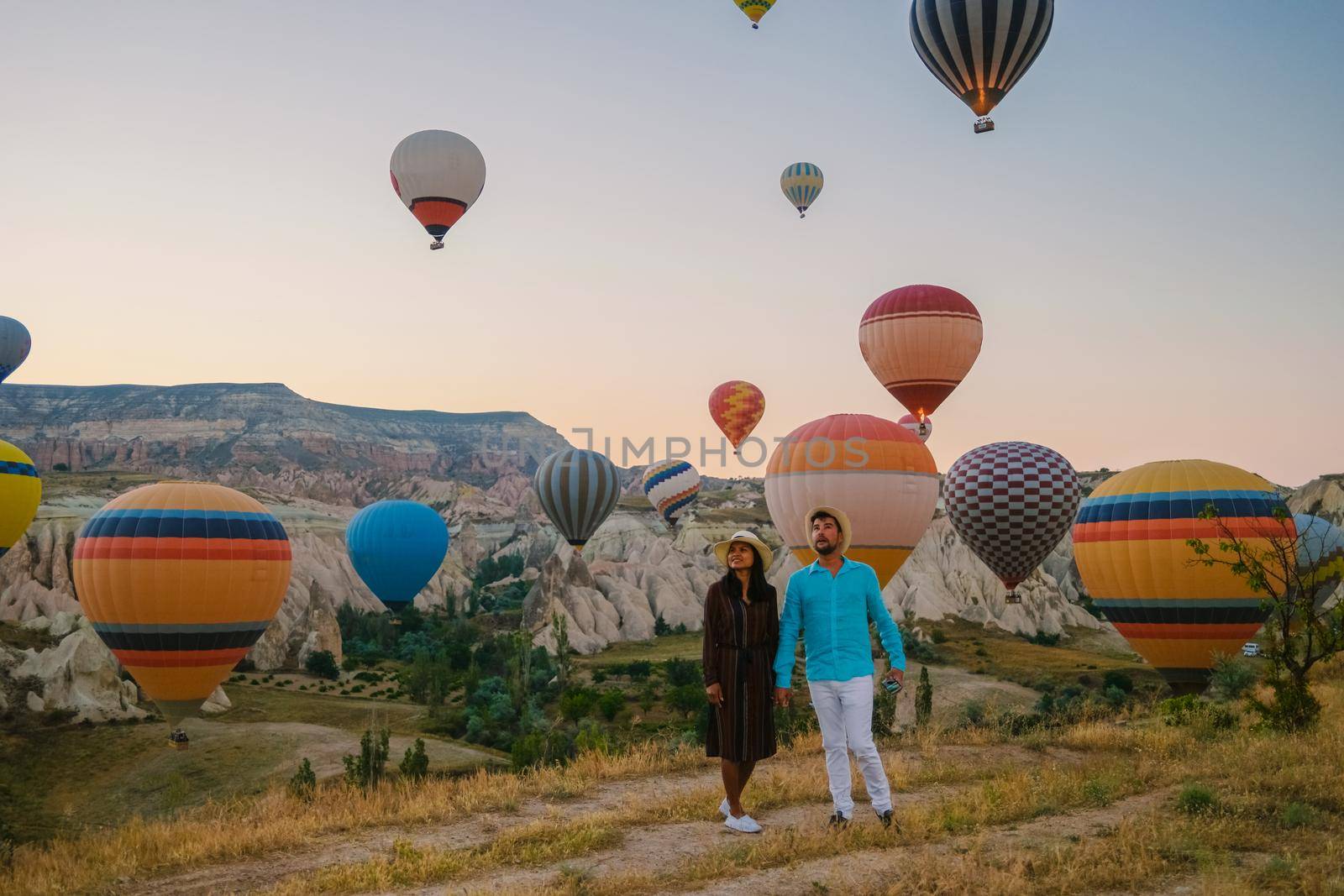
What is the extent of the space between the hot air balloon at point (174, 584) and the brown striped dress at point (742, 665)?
1732cm

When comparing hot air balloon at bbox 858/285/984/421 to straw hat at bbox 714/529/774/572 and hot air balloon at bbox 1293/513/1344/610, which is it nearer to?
hot air balloon at bbox 1293/513/1344/610

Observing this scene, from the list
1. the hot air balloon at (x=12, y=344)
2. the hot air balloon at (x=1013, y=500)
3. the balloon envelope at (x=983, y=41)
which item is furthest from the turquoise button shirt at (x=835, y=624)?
the hot air balloon at (x=12, y=344)

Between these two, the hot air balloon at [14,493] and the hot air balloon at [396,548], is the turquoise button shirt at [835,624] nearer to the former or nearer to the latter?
the hot air balloon at [14,493]

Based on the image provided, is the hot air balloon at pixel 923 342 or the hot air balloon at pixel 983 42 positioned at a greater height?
the hot air balloon at pixel 983 42

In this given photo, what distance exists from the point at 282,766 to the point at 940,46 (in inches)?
1043

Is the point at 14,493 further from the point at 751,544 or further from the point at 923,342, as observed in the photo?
the point at 751,544

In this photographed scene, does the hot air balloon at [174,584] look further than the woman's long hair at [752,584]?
Yes

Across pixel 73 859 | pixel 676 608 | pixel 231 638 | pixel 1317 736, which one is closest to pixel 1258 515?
pixel 1317 736

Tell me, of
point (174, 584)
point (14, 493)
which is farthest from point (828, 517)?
point (14, 493)

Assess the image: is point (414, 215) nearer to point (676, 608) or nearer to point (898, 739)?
point (898, 739)

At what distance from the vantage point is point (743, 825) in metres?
7.24

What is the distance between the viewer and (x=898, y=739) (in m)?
11.4

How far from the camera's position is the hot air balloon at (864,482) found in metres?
21.5

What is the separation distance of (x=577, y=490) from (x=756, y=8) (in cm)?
2324
